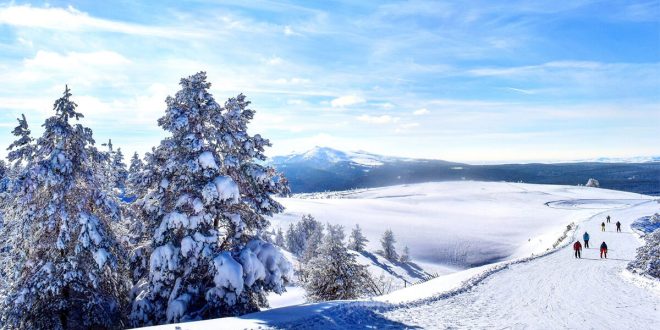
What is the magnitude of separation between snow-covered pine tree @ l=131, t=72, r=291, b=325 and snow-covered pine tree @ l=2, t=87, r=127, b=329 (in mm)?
1633

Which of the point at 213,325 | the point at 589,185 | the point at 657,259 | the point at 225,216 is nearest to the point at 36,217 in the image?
the point at 225,216

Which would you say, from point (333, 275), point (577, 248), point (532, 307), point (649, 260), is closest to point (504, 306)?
point (532, 307)

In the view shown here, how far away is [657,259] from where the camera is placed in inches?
878

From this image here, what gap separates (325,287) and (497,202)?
379 ft

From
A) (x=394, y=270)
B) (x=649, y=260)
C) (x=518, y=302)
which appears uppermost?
(x=649, y=260)

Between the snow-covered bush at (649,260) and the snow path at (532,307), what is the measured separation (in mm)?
927

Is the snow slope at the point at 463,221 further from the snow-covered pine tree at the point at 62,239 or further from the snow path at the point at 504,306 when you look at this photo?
the snow-covered pine tree at the point at 62,239

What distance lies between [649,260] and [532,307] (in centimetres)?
1072

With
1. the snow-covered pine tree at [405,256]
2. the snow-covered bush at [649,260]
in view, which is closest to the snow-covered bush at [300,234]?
the snow-covered pine tree at [405,256]

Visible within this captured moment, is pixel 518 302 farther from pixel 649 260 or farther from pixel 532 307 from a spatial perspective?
pixel 649 260

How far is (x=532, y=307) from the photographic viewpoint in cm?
1688

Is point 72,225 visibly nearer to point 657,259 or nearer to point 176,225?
point 176,225

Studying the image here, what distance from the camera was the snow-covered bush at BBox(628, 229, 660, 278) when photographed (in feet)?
72.3

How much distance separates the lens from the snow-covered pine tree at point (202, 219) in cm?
1471
